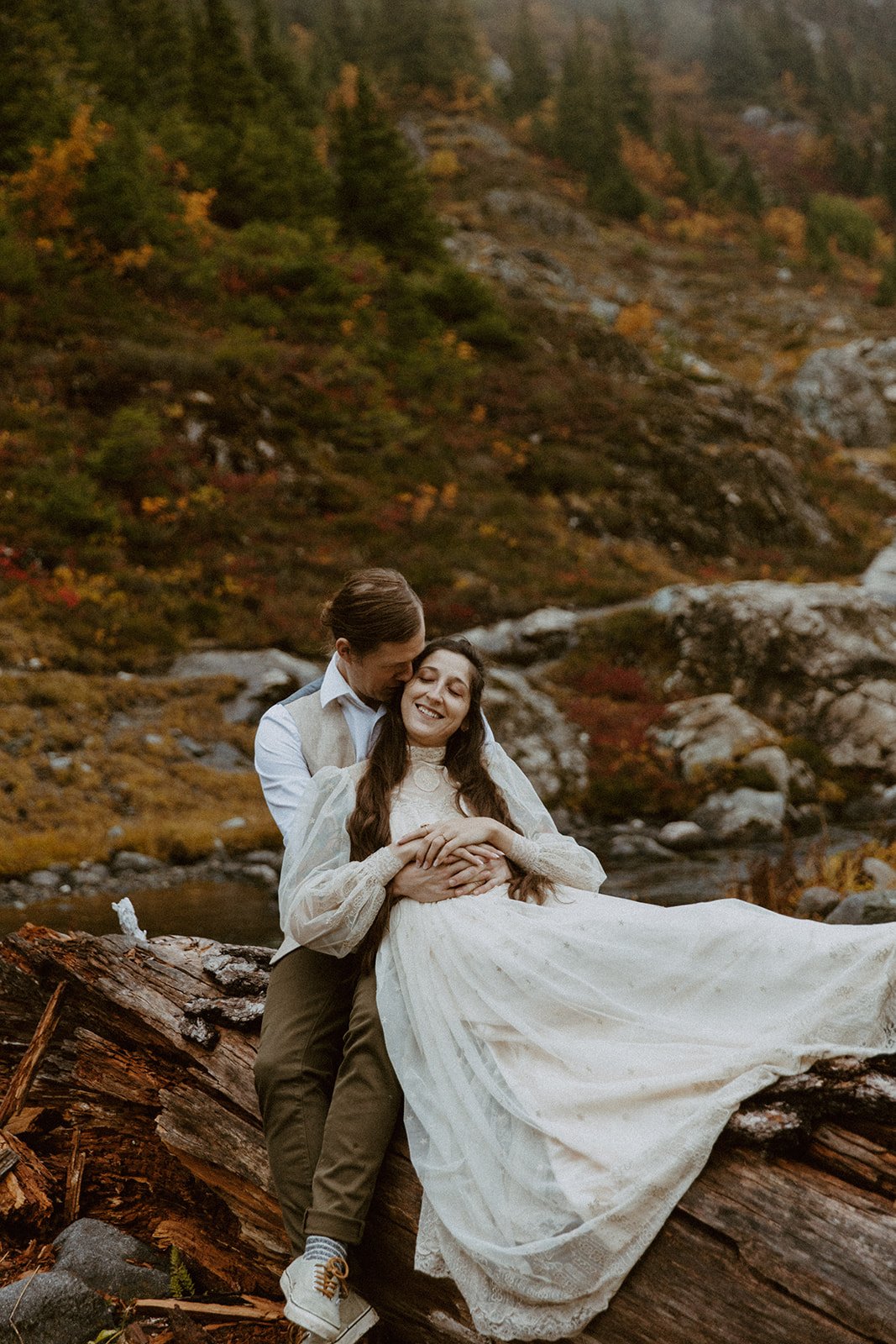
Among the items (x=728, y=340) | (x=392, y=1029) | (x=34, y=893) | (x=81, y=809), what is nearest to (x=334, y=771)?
(x=392, y=1029)

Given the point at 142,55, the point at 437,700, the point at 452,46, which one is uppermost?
the point at 452,46

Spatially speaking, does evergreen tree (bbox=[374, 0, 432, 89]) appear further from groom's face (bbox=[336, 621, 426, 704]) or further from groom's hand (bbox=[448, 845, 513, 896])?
groom's hand (bbox=[448, 845, 513, 896])

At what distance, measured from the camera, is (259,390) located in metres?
21.6

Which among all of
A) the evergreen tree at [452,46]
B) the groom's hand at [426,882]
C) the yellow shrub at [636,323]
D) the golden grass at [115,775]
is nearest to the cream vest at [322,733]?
the groom's hand at [426,882]

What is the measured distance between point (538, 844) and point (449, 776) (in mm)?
517

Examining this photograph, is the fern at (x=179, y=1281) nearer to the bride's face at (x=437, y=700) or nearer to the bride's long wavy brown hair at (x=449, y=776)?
the bride's long wavy brown hair at (x=449, y=776)

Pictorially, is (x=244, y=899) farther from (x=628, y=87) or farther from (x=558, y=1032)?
(x=628, y=87)

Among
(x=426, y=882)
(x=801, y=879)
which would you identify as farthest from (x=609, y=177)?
(x=426, y=882)

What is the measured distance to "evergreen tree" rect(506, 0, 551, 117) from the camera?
202 feet

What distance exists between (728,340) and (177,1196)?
44.5 m

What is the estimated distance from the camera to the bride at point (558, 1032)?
8.18 feet

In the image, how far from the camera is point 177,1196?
150 inches

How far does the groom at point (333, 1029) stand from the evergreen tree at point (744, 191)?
205 feet

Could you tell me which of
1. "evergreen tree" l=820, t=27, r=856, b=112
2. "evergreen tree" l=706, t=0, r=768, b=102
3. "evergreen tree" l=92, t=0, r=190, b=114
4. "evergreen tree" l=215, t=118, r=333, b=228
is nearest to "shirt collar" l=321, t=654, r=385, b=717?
"evergreen tree" l=215, t=118, r=333, b=228
